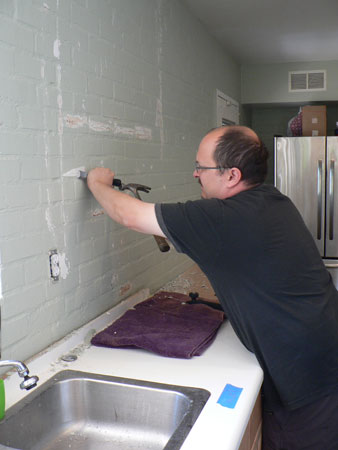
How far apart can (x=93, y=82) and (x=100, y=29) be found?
24cm

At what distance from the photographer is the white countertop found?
4.23 feet

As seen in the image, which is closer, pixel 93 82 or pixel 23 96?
pixel 23 96

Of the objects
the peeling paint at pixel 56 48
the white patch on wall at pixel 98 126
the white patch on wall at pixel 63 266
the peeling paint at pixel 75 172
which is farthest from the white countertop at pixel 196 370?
the peeling paint at pixel 56 48

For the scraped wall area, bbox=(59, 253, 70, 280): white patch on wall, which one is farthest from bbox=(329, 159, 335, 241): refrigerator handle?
bbox=(59, 253, 70, 280): white patch on wall

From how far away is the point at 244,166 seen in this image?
5.75 feet

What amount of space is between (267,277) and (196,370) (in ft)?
1.31

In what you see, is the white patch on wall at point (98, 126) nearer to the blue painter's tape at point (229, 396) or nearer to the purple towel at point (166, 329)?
the purple towel at point (166, 329)

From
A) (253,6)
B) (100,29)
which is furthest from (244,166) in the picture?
(253,6)

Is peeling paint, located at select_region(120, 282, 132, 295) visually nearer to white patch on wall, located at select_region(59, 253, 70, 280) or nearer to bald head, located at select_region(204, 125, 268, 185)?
white patch on wall, located at select_region(59, 253, 70, 280)

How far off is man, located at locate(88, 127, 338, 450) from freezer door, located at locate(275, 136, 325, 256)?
2952 mm

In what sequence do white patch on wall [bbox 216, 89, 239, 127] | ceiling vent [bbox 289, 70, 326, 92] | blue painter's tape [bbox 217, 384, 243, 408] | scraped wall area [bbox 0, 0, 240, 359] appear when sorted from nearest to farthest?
blue painter's tape [bbox 217, 384, 243, 408], scraped wall area [bbox 0, 0, 240, 359], white patch on wall [bbox 216, 89, 239, 127], ceiling vent [bbox 289, 70, 326, 92]

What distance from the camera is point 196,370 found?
5.43ft

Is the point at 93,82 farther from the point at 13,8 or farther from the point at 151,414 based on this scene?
the point at 151,414

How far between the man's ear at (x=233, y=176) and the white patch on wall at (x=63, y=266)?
67cm
